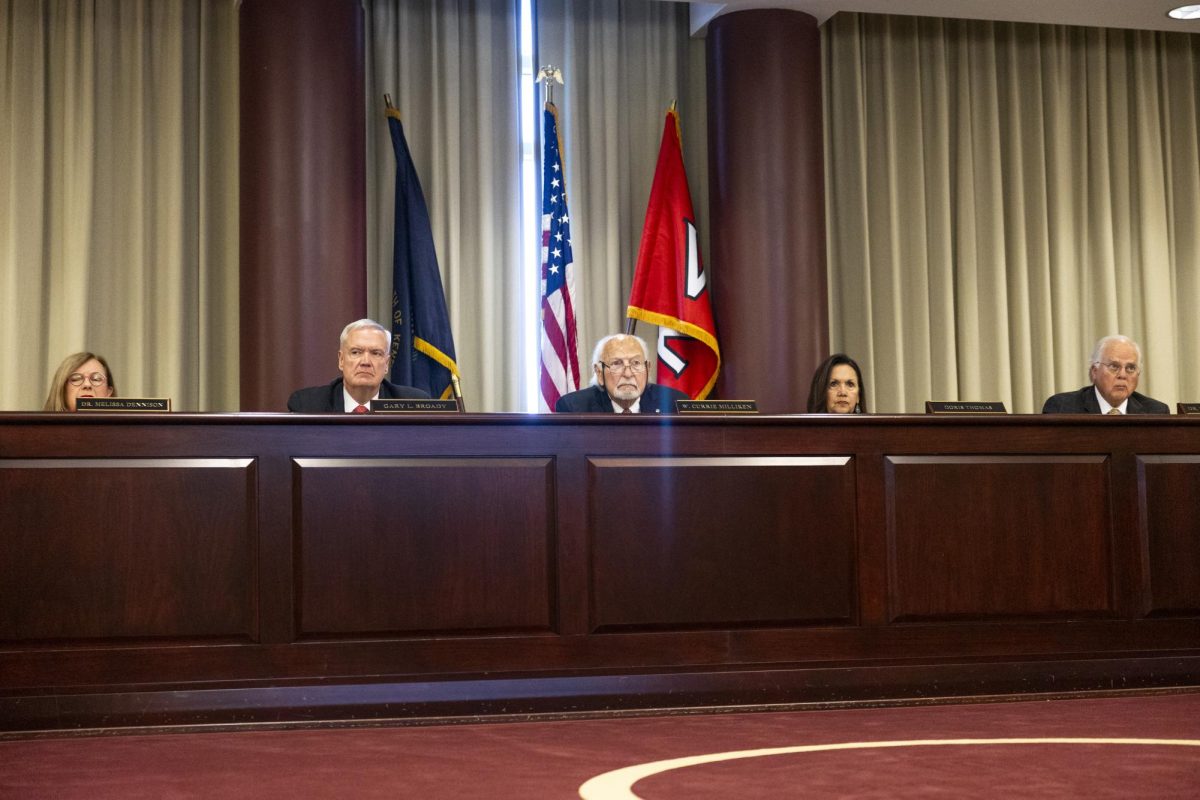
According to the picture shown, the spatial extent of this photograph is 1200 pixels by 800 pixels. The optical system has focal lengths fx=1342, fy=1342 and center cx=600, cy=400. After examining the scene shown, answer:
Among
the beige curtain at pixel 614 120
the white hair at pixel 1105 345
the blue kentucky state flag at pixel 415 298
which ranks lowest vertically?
the white hair at pixel 1105 345

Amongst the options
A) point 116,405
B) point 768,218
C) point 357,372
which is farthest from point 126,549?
point 768,218

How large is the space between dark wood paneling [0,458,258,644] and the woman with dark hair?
241cm

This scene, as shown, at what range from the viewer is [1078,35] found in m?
7.38

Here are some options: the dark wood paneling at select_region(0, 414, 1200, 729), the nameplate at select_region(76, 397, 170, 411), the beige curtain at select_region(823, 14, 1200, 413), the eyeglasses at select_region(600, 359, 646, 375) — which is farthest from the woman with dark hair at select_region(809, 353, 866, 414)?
the nameplate at select_region(76, 397, 170, 411)

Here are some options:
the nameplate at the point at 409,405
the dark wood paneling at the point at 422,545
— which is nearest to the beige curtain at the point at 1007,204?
the nameplate at the point at 409,405

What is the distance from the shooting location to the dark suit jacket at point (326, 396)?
485cm

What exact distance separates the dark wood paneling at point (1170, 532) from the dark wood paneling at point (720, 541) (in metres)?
0.96

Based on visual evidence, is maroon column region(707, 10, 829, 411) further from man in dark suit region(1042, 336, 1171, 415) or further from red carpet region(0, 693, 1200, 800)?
red carpet region(0, 693, 1200, 800)

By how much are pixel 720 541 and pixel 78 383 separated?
8.22 ft

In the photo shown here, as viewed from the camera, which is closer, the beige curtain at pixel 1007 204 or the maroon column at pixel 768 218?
the maroon column at pixel 768 218

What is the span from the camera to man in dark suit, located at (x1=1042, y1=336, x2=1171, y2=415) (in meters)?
5.40

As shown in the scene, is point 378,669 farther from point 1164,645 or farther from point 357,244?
point 357,244

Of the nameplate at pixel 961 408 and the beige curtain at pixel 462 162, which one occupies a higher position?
the beige curtain at pixel 462 162

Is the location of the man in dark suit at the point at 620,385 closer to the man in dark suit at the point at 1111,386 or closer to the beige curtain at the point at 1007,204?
the man in dark suit at the point at 1111,386
